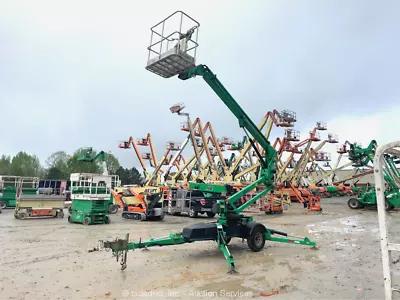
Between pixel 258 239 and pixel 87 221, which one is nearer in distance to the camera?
pixel 258 239

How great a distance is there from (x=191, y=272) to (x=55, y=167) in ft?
216


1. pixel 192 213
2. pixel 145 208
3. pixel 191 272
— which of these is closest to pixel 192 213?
pixel 192 213

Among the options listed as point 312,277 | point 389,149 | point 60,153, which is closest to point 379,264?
point 312,277

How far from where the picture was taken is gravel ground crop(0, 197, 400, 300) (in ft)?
18.9

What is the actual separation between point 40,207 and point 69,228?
5212 mm

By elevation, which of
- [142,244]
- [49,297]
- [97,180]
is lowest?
[49,297]

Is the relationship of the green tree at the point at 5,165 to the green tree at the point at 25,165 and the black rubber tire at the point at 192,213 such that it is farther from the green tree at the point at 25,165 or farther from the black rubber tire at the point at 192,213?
the black rubber tire at the point at 192,213

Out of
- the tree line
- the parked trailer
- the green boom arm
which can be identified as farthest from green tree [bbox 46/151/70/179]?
the green boom arm

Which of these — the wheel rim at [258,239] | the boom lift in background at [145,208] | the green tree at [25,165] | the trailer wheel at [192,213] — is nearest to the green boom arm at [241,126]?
the wheel rim at [258,239]

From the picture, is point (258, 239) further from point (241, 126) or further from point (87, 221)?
point (87, 221)

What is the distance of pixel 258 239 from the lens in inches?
363

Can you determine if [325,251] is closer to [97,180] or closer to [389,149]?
[389,149]

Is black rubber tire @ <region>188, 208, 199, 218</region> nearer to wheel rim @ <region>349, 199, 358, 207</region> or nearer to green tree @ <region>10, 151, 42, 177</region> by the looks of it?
wheel rim @ <region>349, 199, 358, 207</region>

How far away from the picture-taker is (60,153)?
7219 cm
